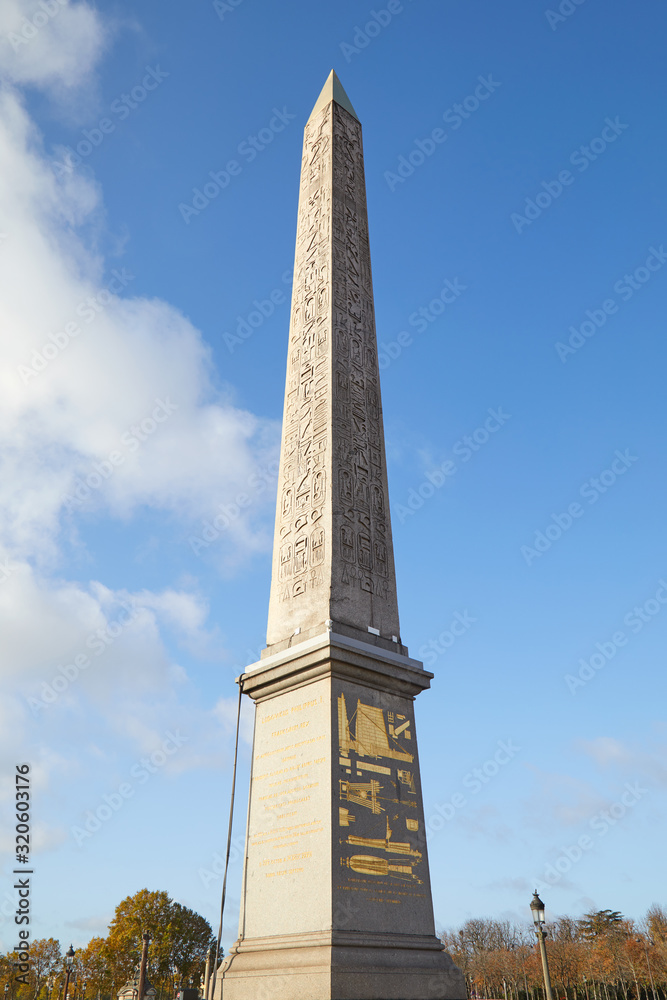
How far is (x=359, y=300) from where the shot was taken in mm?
11852

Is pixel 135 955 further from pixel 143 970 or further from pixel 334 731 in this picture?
pixel 334 731

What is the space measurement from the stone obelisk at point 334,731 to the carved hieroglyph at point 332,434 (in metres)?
0.02

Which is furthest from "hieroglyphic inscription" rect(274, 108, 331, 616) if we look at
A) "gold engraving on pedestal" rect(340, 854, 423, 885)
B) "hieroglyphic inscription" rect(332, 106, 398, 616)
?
"gold engraving on pedestal" rect(340, 854, 423, 885)

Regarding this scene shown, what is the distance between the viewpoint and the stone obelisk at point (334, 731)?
702 cm

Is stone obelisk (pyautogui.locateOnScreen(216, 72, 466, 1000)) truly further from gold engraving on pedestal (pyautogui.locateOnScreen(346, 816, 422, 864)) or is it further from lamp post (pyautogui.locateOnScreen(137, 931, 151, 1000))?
lamp post (pyautogui.locateOnScreen(137, 931, 151, 1000))

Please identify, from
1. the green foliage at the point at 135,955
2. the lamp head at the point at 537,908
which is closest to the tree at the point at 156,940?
the green foliage at the point at 135,955

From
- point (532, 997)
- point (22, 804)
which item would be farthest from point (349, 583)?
point (532, 997)

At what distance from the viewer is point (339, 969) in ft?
21.4

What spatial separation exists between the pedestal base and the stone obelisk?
0.04 feet

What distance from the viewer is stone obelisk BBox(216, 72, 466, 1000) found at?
7023 millimetres

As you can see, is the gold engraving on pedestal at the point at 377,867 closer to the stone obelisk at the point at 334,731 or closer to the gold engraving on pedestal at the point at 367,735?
the stone obelisk at the point at 334,731

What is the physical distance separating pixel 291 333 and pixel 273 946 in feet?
27.3

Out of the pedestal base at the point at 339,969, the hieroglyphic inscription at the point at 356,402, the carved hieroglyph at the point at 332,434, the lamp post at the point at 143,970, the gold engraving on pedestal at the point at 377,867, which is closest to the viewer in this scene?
the pedestal base at the point at 339,969

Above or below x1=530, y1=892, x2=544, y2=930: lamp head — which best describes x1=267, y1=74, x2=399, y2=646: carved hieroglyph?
above
